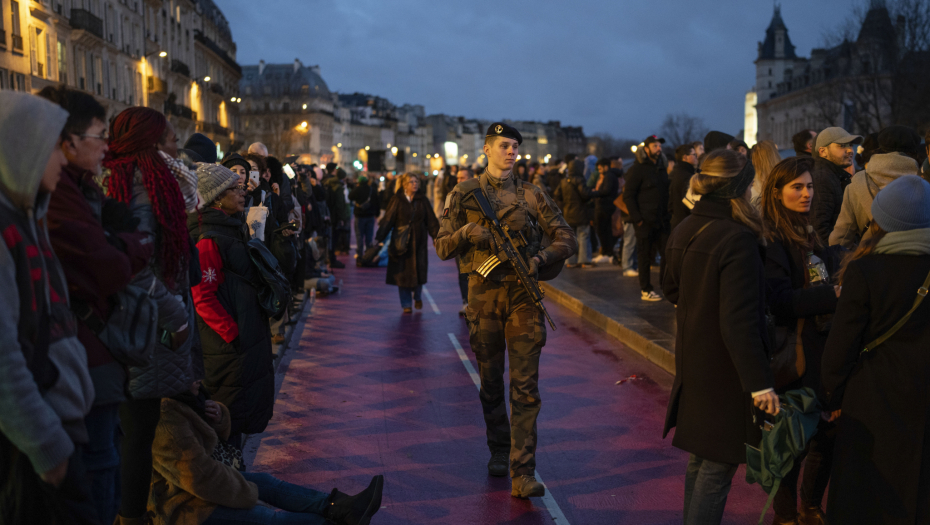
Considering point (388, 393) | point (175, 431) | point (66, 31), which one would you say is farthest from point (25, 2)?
point (175, 431)

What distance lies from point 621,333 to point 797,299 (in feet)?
21.1

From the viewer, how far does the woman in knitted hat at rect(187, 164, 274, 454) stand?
5008mm

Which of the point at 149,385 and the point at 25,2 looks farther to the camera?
the point at 25,2

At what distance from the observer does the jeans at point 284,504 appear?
4223 millimetres

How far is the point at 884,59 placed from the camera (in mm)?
48938

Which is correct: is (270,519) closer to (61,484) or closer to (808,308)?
(61,484)

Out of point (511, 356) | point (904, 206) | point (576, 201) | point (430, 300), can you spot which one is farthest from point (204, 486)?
point (576, 201)

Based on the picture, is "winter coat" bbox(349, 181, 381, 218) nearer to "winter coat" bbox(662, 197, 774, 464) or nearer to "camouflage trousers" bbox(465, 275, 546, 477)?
"camouflage trousers" bbox(465, 275, 546, 477)

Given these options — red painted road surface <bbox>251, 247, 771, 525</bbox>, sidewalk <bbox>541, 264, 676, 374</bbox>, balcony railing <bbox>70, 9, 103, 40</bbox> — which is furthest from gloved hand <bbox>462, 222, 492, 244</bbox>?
balcony railing <bbox>70, 9, 103, 40</bbox>

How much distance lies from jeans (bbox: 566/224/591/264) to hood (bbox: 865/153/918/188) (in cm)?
1177

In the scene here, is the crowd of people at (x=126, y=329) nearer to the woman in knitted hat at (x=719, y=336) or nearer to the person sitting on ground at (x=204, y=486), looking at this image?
the person sitting on ground at (x=204, y=486)

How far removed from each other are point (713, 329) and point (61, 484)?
102 inches

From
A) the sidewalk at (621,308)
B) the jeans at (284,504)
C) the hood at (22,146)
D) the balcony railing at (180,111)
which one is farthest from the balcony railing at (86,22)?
the hood at (22,146)

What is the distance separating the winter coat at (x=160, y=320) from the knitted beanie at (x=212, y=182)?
3.85ft
